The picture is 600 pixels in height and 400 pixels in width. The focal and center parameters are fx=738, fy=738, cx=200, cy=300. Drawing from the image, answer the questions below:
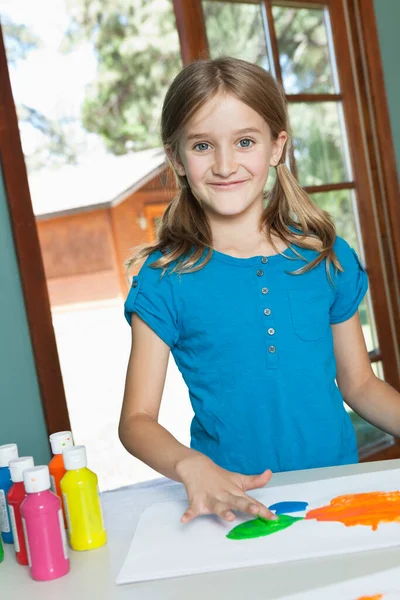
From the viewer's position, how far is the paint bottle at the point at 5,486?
3.19 feet

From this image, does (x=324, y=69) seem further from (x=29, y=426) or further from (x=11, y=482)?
(x=11, y=482)

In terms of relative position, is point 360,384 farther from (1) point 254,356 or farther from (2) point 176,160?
(2) point 176,160

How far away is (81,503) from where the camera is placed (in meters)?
0.91

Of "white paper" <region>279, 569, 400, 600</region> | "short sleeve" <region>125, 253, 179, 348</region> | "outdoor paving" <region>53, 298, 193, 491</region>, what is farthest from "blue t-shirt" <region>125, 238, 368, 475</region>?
"outdoor paving" <region>53, 298, 193, 491</region>

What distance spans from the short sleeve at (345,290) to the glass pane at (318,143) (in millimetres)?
1589

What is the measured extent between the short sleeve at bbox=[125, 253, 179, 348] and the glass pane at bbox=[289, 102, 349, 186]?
1735mm

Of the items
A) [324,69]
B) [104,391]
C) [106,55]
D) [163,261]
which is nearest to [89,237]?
[106,55]

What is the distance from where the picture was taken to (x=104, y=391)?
286 inches

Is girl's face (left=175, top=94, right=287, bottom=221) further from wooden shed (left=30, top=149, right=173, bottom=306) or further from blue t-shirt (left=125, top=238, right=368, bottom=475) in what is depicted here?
wooden shed (left=30, top=149, right=173, bottom=306)

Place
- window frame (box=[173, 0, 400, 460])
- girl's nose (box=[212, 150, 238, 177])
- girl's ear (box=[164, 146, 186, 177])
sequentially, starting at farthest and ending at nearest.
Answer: window frame (box=[173, 0, 400, 460])
girl's ear (box=[164, 146, 186, 177])
girl's nose (box=[212, 150, 238, 177])

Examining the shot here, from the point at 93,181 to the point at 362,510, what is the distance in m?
10.2

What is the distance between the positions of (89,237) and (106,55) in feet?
9.67

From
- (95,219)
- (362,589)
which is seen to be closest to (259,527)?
(362,589)

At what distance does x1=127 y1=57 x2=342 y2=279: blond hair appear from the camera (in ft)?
4.21
